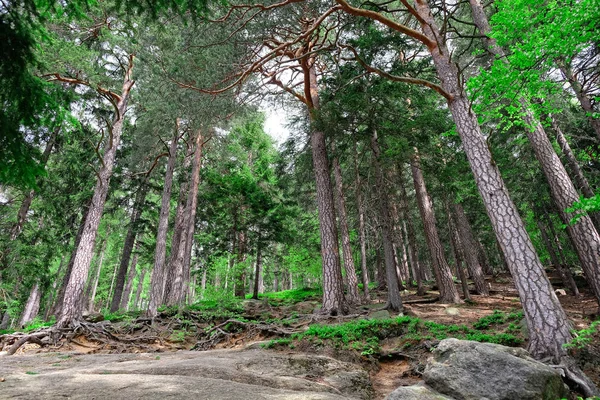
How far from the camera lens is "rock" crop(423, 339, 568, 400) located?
375cm

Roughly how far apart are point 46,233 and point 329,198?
1282 cm

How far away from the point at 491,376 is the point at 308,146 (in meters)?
10.5

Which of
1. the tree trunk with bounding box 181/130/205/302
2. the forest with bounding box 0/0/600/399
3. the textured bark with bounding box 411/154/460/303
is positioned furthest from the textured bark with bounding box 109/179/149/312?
the textured bark with bounding box 411/154/460/303

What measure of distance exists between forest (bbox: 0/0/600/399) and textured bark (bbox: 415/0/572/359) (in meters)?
0.03

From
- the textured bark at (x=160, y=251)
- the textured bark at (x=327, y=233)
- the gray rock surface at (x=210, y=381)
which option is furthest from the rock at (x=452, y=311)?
the textured bark at (x=160, y=251)

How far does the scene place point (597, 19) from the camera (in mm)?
5059

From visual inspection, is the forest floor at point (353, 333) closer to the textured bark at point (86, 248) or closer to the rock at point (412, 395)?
the textured bark at point (86, 248)

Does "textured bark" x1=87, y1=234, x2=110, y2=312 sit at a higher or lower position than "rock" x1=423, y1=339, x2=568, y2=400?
higher

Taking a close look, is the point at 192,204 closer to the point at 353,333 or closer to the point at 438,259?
the point at 353,333

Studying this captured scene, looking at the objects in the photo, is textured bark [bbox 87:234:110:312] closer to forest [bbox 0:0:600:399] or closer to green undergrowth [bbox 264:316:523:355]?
forest [bbox 0:0:600:399]

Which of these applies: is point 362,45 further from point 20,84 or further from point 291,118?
point 20,84

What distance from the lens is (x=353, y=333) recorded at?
6.96 m

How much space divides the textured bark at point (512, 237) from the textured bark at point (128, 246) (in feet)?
49.5

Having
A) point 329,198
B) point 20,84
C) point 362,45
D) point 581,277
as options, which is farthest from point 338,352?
point 581,277
